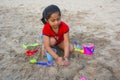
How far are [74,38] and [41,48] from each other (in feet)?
2.04

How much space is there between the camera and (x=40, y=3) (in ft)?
18.7

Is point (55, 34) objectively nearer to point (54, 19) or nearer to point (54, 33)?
point (54, 33)

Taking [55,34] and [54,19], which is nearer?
[54,19]

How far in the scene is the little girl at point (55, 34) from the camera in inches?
98.7

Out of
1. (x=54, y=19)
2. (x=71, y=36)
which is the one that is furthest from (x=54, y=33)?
(x=71, y=36)

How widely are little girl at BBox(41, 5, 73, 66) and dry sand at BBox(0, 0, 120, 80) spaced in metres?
0.13

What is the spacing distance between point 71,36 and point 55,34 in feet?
2.56

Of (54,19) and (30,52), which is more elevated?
(54,19)

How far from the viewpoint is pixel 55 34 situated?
279 cm

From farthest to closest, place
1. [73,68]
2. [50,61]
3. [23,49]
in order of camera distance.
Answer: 1. [23,49]
2. [50,61]
3. [73,68]

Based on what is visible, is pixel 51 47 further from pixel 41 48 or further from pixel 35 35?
pixel 35 35

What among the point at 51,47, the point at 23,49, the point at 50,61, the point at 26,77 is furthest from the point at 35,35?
the point at 26,77

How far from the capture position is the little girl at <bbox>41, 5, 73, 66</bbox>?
251 centimetres

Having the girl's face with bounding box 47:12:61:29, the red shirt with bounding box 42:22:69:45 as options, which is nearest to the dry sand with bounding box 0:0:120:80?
the red shirt with bounding box 42:22:69:45
